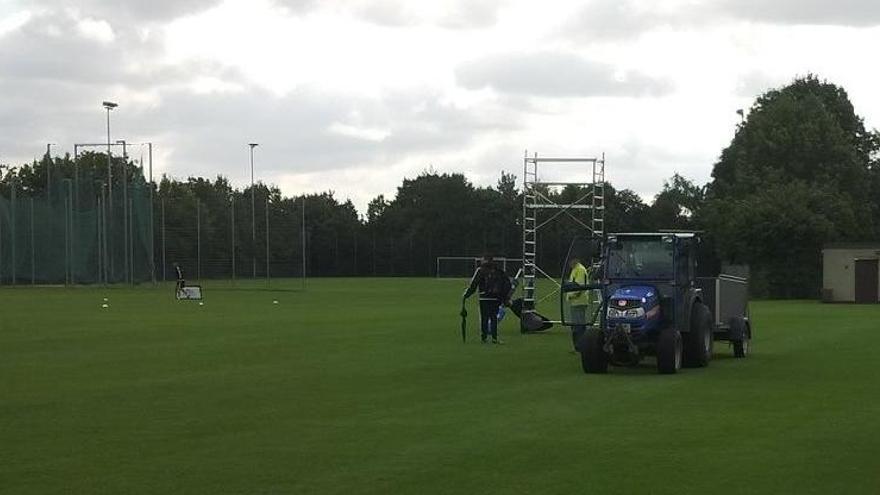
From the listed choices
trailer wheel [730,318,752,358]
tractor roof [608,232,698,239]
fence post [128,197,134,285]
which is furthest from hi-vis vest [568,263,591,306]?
fence post [128,197,134,285]

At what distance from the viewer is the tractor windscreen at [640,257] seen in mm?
21781

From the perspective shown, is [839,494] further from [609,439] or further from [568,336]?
[568,336]

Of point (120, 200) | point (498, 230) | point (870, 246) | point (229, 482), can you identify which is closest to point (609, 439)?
point (229, 482)

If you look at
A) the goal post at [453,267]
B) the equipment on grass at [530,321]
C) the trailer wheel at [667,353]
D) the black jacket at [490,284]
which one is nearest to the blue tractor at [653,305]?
the trailer wheel at [667,353]

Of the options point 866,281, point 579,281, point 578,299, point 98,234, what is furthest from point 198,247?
point 578,299

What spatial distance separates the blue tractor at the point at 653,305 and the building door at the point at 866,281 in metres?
41.4

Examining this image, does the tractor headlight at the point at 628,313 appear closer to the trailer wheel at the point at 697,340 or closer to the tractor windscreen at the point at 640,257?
the tractor windscreen at the point at 640,257

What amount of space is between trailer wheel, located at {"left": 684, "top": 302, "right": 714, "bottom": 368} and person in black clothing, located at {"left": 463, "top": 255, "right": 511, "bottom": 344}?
6385mm

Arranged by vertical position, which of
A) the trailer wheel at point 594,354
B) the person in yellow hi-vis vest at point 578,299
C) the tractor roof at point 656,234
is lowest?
the trailer wheel at point 594,354

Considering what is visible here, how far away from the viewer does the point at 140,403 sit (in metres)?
16.0

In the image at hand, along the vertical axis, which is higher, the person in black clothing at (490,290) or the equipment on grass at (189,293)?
the person in black clothing at (490,290)

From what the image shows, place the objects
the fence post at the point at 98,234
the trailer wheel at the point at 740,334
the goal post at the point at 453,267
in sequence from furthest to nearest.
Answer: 1. the goal post at the point at 453,267
2. the fence post at the point at 98,234
3. the trailer wheel at the point at 740,334

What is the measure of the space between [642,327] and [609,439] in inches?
315

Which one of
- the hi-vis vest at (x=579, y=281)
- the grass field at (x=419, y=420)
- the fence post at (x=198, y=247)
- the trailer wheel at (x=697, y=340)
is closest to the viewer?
the grass field at (x=419, y=420)
